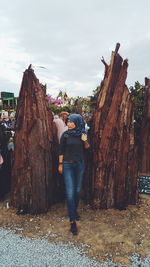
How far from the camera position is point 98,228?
10.7 feet

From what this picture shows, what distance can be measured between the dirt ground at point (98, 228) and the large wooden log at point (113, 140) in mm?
314

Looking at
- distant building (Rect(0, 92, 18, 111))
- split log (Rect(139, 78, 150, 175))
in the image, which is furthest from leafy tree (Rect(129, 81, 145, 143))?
distant building (Rect(0, 92, 18, 111))

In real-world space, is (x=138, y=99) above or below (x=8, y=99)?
below

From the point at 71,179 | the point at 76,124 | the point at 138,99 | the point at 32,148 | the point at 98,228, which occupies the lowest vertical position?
the point at 98,228

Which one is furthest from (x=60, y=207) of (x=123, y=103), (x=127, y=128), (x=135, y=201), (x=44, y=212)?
(x=123, y=103)

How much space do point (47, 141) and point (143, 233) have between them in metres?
2.08

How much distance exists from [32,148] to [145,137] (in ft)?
13.0

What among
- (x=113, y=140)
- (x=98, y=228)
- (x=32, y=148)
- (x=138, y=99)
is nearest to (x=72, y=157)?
(x=32, y=148)

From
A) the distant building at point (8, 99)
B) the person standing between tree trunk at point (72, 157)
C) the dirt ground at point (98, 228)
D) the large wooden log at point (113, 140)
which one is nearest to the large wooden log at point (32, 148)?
the dirt ground at point (98, 228)

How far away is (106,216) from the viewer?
11.9ft

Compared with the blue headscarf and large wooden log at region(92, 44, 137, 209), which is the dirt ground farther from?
the blue headscarf

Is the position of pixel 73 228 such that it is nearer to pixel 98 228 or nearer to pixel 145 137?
pixel 98 228

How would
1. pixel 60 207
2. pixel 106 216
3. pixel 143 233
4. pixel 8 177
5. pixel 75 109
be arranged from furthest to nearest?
pixel 75 109 → pixel 8 177 → pixel 60 207 → pixel 106 216 → pixel 143 233

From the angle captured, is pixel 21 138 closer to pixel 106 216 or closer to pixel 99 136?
pixel 99 136
